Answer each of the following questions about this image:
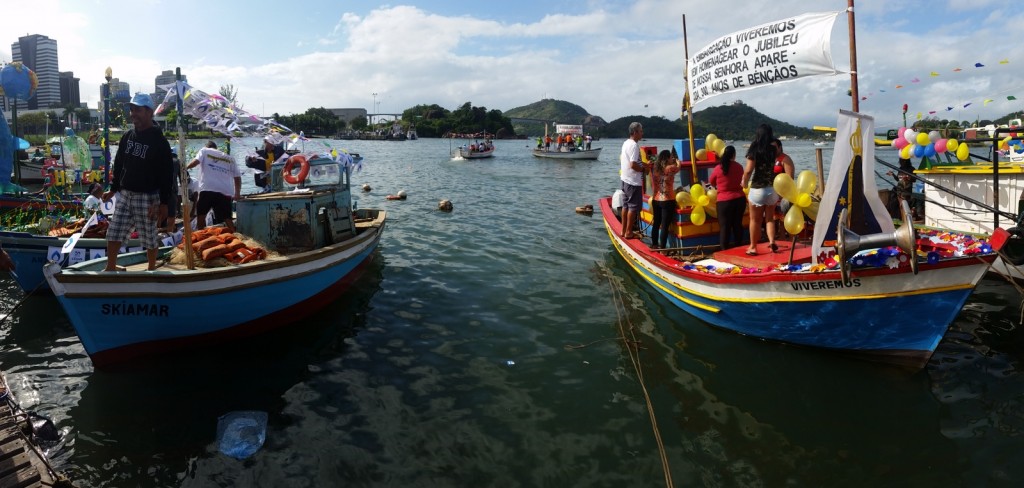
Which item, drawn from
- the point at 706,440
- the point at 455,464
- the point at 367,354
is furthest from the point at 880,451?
the point at 367,354

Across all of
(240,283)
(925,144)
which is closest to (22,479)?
(240,283)

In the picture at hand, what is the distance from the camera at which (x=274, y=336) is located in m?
8.25

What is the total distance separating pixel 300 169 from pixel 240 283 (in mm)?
3996

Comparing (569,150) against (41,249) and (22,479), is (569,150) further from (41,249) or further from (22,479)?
(22,479)

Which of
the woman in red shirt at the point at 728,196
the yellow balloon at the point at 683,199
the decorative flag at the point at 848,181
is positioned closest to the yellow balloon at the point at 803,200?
the decorative flag at the point at 848,181

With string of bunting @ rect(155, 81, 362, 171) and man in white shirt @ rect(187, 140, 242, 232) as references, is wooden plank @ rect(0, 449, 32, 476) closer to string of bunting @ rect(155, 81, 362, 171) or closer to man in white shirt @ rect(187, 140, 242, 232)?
string of bunting @ rect(155, 81, 362, 171)

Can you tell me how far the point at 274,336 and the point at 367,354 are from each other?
1.55 meters

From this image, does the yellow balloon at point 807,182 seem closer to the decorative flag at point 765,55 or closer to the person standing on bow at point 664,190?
the decorative flag at point 765,55

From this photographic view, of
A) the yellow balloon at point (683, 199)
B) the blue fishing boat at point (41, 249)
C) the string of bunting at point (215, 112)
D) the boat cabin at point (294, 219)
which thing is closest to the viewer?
the string of bunting at point (215, 112)

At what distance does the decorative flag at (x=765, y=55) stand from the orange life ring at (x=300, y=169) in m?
7.25

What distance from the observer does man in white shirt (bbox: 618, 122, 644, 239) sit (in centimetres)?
1005

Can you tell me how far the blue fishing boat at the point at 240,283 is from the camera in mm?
6484

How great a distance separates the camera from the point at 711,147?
10305 mm

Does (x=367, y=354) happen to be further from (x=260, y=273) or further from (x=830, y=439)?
(x=830, y=439)
